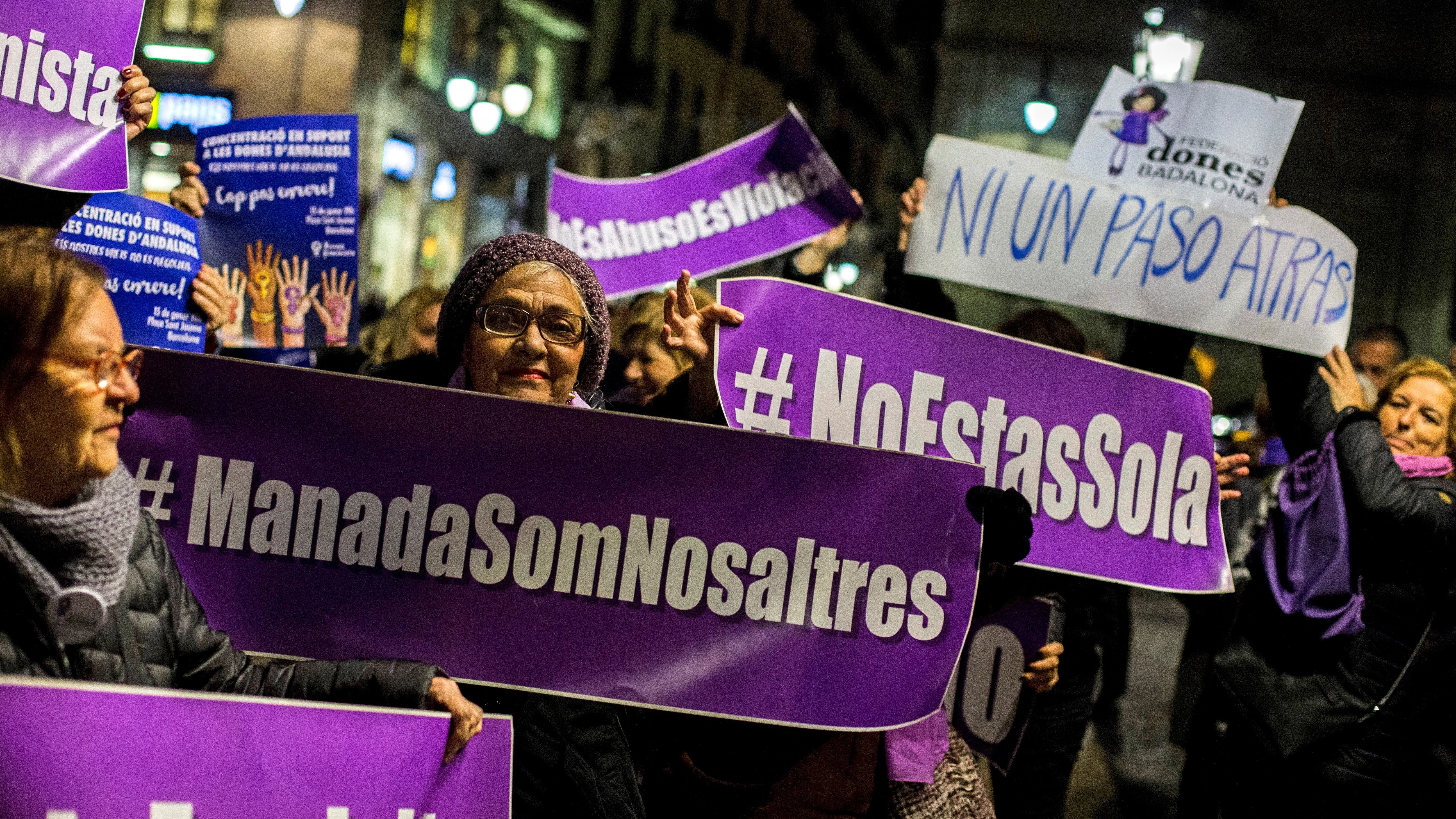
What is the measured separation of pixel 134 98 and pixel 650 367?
1.98 m

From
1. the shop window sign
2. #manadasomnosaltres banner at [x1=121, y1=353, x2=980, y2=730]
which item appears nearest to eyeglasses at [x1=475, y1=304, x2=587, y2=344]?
#manadasomnosaltres banner at [x1=121, y1=353, x2=980, y2=730]

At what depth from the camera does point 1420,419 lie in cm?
410

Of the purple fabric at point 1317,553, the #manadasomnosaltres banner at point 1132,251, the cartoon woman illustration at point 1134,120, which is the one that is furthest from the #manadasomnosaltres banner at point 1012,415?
the cartoon woman illustration at point 1134,120

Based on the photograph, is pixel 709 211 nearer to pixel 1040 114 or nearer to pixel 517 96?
pixel 1040 114

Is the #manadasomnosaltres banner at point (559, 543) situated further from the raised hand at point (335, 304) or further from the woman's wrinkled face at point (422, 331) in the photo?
the woman's wrinkled face at point (422, 331)

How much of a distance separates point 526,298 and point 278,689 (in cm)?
98

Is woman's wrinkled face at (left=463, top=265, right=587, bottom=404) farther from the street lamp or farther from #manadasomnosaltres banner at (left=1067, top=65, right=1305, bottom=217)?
the street lamp

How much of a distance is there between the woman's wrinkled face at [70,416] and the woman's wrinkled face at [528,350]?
955 millimetres

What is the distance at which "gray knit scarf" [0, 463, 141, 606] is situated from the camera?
1.60 m

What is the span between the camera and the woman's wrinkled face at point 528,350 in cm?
263

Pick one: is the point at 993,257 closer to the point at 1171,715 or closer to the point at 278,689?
the point at 1171,715

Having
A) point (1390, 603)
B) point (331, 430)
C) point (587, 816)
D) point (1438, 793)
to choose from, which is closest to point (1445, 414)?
point (1390, 603)

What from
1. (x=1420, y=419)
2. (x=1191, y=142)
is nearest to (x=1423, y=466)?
(x=1420, y=419)

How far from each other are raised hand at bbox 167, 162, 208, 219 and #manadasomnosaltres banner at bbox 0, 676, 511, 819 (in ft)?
8.50
